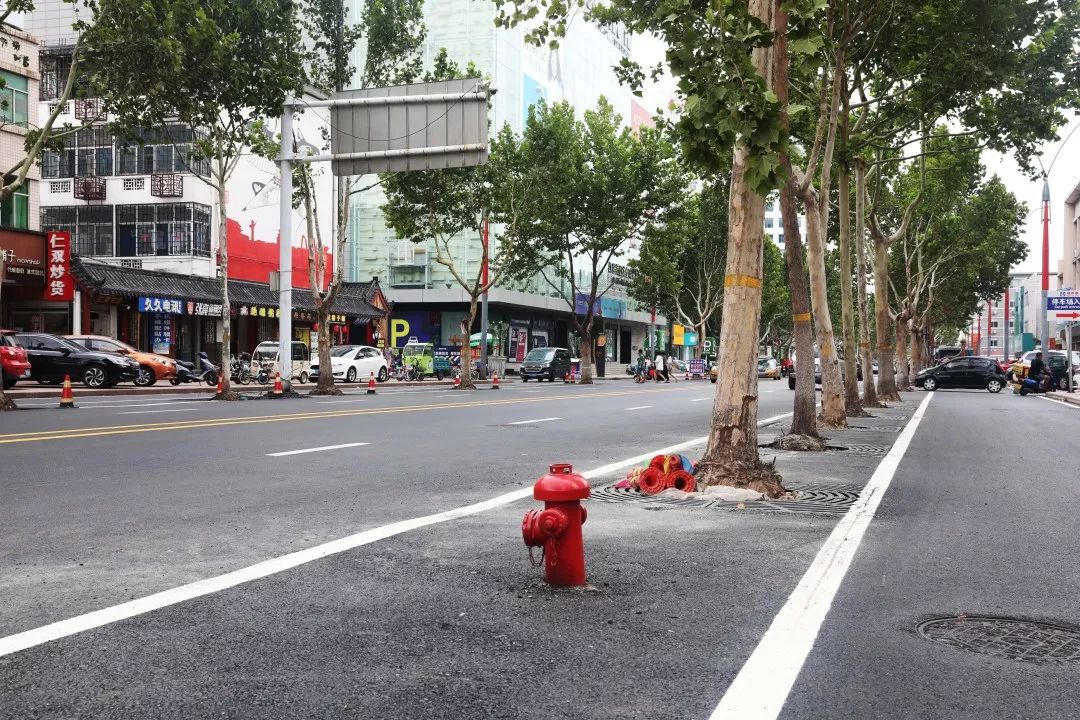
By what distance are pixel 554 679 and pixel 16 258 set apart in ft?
109

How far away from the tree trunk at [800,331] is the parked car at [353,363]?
24616 mm

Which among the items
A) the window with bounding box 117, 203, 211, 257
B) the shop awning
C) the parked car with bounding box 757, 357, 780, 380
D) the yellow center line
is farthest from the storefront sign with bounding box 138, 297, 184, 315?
the parked car with bounding box 757, 357, 780, 380

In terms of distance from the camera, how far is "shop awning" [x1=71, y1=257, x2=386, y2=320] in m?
33.7

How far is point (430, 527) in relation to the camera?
650 cm

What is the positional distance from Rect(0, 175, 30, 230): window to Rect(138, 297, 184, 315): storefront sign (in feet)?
15.0

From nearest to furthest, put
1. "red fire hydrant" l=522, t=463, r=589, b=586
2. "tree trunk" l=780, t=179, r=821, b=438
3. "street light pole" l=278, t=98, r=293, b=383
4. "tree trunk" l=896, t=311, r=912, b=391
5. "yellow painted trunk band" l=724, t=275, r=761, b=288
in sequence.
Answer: "red fire hydrant" l=522, t=463, r=589, b=586, "yellow painted trunk band" l=724, t=275, r=761, b=288, "tree trunk" l=780, t=179, r=821, b=438, "street light pole" l=278, t=98, r=293, b=383, "tree trunk" l=896, t=311, r=912, b=391

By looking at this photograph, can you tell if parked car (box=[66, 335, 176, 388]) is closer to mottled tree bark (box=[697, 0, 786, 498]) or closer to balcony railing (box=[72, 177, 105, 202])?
balcony railing (box=[72, 177, 105, 202])

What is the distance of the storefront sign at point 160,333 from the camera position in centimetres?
3794

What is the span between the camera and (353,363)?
1542 inches

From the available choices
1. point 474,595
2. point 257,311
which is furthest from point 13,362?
point 474,595

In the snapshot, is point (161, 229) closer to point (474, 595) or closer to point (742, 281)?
point (742, 281)

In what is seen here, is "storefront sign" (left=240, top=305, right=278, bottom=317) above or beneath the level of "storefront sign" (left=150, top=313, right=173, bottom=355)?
above

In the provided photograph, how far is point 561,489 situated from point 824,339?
1389 centimetres

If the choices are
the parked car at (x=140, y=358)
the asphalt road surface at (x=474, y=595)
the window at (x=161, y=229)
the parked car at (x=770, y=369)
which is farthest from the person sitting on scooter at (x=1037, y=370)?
the window at (x=161, y=229)
